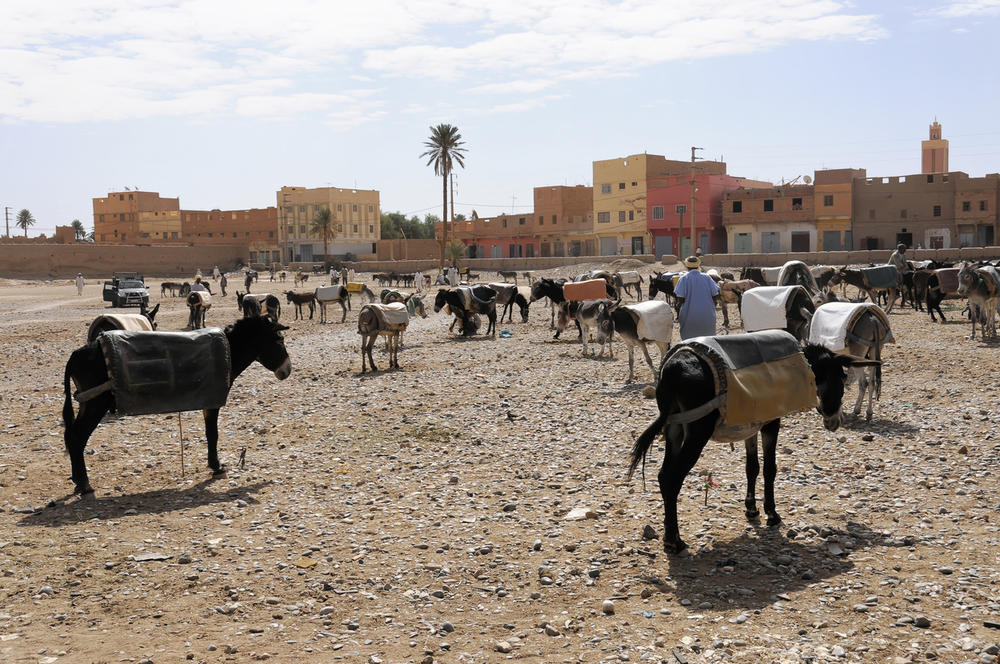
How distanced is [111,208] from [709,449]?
4495 inches

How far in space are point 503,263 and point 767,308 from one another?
180 feet

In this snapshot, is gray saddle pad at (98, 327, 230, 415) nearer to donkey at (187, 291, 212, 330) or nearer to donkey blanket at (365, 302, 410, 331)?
donkey blanket at (365, 302, 410, 331)

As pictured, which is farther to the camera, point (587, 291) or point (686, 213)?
point (686, 213)

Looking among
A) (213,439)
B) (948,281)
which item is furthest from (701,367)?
(948,281)

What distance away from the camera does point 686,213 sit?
67.2 meters

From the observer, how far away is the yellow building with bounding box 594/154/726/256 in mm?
73188

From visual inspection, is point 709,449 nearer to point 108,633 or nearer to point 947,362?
point 108,633

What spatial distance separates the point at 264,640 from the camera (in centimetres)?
506

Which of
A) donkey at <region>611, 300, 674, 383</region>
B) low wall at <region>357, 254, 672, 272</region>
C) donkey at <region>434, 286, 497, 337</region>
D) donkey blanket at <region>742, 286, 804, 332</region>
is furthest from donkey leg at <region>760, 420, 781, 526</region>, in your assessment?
low wall at <region>357, 254, 672, 272</region>

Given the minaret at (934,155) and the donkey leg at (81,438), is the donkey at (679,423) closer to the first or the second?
the donkey leg at (81,438)

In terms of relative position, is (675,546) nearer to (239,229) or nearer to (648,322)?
(648,322)

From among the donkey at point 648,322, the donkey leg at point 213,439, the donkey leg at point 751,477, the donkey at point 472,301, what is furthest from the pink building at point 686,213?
the donkey leg at point 751,477

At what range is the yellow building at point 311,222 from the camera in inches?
3875

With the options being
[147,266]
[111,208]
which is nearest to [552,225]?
[147,266]
